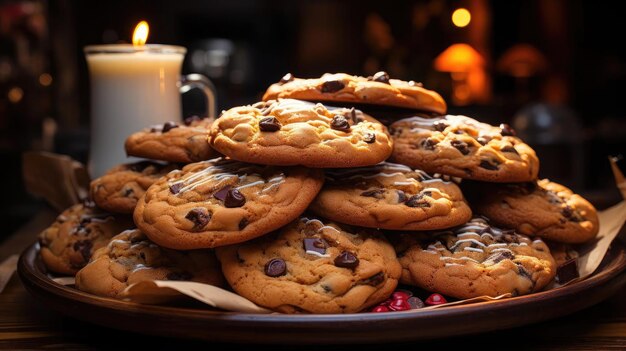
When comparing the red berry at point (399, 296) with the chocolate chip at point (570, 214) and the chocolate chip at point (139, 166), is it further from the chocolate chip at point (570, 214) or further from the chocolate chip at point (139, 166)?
the chocolate chip at point (139, 166)

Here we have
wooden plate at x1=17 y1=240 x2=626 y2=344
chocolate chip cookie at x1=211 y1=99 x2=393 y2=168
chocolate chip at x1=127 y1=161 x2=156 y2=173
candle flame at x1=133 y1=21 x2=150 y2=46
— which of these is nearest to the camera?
wooden plate at x1=17 y1=240 x2=626 y2=344

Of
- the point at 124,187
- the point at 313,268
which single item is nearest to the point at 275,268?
the point at 313,268

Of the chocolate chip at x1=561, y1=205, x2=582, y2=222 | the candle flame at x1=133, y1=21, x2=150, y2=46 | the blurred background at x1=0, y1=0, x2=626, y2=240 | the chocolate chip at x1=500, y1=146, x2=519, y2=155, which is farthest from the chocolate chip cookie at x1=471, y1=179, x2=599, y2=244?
the blurred background at x1=0, y1=0, x2=626, y2=240

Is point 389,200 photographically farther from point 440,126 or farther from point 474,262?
point 440,126

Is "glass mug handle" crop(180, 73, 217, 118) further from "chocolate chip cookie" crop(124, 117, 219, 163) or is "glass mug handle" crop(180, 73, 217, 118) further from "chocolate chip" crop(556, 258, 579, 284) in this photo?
"chocolate chip" crop(556, 258, 579, 284)

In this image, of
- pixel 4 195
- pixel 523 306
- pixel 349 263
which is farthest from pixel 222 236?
pixel 4 195

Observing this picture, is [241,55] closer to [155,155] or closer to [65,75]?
[65,75]

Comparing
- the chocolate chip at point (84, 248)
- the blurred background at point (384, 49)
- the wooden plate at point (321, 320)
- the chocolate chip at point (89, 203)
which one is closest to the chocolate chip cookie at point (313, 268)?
the wooden plate at point (321, 320)
